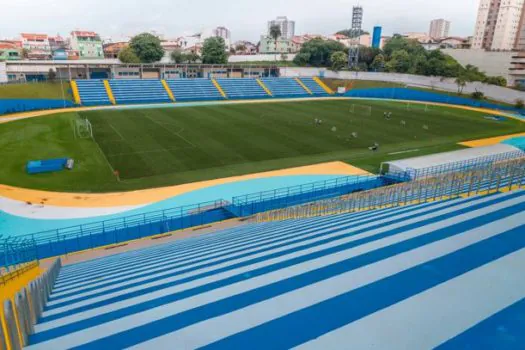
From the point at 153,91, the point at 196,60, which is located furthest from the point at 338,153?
the point at 196,60

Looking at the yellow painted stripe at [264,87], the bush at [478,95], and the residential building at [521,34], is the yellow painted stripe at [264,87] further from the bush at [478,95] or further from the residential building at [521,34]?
the residential building at [521,34]

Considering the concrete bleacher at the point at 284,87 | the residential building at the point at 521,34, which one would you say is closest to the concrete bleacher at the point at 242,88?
the concrete bleacher at the point at 284,87

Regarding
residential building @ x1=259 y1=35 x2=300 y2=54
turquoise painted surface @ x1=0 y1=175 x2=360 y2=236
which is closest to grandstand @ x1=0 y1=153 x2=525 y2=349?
turquoise painted surface @ x1=0 y1=175 x2=360 y2=236

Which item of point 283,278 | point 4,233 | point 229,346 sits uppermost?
point 229,346

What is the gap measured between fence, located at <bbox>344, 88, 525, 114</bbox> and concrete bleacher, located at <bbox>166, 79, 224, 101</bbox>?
2838 centimetres

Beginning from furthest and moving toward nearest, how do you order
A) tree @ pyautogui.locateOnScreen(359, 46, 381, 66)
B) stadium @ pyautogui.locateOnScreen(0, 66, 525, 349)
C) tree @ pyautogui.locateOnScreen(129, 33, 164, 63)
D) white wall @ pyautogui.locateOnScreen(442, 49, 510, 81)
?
1. tree @ pyautogui.locateOnScreen(359, 46, 381, 66)
2. white wall @ pyautogui.locateOnScreen(442, 49, 510, 81)
3. tree @ pyautogui.locateOnScreen(129, 33, 164, 63)
4. stadium @ pyautogui.locateOnScreen(0, 66, 525, 349)

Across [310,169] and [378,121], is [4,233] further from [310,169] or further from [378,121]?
[378,121]

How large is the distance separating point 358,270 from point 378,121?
50.0 m

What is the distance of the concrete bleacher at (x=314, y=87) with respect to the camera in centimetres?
7912

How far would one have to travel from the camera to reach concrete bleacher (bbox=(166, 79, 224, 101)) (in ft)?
220

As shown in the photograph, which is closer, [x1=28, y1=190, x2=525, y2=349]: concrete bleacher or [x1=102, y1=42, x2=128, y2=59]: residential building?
[x1=28, y1=190, x2=525, y2=349]: concrete bleacher

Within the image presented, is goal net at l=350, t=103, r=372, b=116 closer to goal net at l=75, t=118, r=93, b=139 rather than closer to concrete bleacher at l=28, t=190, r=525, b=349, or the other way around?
goal net at l=75, t=118, r=93, b=139

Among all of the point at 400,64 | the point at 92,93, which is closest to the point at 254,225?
the point at 92,93

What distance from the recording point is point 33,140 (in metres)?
37.1
